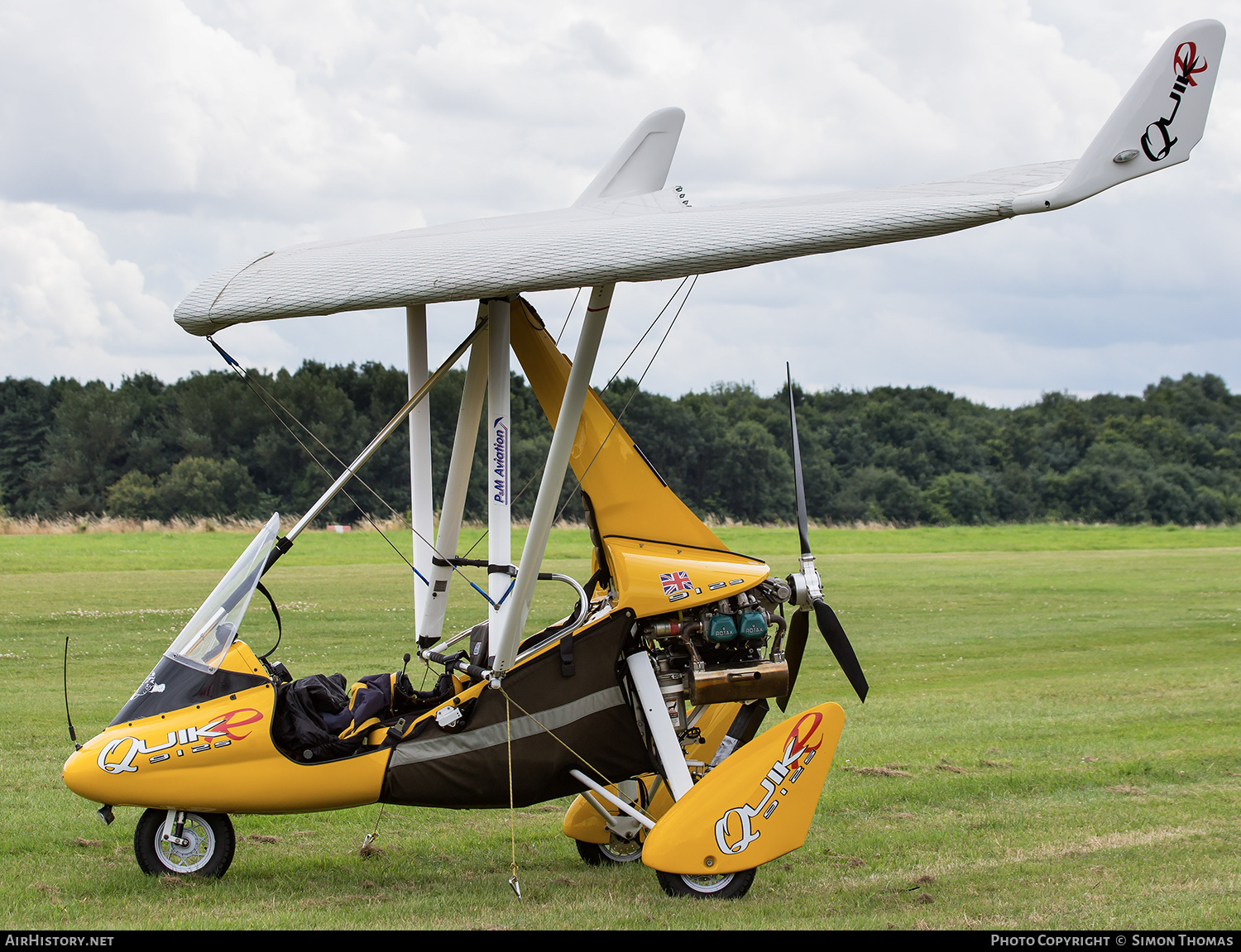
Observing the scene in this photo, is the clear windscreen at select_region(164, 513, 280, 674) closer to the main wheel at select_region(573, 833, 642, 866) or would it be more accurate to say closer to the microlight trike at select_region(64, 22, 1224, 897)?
the microlight trike at select_region(64, 22, 1224, 897)

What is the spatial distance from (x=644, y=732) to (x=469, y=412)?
2.15 meters

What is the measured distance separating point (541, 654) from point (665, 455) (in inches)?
1676

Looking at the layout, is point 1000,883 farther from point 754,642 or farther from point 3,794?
point 3,794

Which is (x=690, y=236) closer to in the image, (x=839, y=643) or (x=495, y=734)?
(x=839, y=643)

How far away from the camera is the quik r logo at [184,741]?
5883 mm

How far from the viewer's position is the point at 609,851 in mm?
7082

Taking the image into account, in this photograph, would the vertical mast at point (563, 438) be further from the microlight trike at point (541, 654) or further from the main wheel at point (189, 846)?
the main wheel at point (189, 846)

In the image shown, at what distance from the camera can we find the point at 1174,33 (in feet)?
15.9

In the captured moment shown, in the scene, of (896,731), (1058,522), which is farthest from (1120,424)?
(896,731)

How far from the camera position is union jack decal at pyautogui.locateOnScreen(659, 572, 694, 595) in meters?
6.41

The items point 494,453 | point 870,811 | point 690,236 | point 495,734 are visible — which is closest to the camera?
point 690,236

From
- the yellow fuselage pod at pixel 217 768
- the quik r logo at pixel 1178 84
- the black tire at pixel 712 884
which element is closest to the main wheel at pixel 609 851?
the black tire at pixel 712 884

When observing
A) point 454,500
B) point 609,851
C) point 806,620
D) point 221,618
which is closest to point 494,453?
point 454,500

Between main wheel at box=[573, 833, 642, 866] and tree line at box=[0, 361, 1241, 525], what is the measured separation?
93.8 ft
